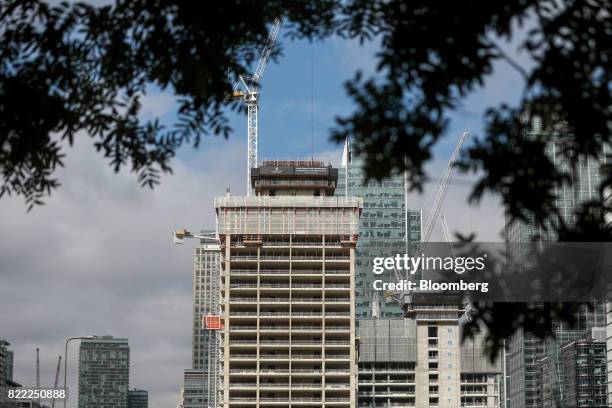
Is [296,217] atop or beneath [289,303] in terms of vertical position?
atop

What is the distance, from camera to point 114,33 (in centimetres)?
1318

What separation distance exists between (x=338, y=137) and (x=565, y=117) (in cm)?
215

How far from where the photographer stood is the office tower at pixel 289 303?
18400 centimetres

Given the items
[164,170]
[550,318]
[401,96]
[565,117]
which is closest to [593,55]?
[565,117]

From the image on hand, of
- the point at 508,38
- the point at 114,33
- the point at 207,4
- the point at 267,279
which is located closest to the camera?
the point at 508,38

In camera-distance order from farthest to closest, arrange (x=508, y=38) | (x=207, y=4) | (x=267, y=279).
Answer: (x=267, y=279)
(x=207, y=4)
(x=508, y=38)

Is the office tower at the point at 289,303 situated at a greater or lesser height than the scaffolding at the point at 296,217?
lesser

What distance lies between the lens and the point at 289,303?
189000 millimetres

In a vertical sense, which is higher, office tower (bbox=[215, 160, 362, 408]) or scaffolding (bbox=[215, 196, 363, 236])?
scaffolding (bbox=[215, 196, 363, 236])

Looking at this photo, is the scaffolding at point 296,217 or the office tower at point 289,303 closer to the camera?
the office tower at point 289,303

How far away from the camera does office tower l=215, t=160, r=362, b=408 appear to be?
604ft

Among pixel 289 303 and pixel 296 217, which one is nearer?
pixel 289 303

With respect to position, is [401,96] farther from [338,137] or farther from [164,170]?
[164,170]

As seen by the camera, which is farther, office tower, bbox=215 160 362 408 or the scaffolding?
the scaffolding
